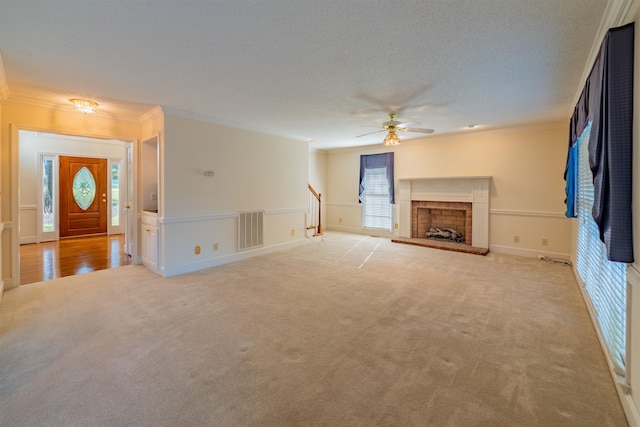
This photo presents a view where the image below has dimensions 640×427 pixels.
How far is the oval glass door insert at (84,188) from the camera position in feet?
24.4

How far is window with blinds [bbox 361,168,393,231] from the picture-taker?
764cm

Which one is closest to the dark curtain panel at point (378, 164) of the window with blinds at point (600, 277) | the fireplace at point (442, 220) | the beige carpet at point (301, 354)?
the fireplace at point (442, 220)

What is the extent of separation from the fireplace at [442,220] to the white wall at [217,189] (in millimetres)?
3033

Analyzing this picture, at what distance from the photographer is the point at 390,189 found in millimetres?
7383

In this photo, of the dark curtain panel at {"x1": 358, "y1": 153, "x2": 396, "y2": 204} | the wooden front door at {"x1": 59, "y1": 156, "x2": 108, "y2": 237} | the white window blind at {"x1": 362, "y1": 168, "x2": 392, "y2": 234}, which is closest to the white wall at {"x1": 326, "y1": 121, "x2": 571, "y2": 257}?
the dark curtain panel at {"x1": 358, "y1": 153, "x2": 396, "y2": 204}

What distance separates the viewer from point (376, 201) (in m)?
7.86

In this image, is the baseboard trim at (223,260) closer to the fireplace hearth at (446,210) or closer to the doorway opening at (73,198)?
the doorway opening at (73,198)

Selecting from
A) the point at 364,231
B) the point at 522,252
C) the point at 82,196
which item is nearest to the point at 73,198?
the point at 82,196

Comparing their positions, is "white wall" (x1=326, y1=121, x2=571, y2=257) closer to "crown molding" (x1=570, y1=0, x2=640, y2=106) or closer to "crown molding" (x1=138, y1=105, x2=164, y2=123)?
"crown molding" (x1=570, y1=0, x2=640, y2=106)

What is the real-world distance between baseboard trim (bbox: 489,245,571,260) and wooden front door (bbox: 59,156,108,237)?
9769mm

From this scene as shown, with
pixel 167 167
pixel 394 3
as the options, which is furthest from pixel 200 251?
pixel 394 3

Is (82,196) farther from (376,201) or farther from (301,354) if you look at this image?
(301,354)

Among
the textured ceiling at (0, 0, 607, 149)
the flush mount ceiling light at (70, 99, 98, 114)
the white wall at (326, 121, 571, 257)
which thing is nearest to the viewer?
the textured ceiling at (0, 0, 607, 149)

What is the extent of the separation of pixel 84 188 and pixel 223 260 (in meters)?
5.42
